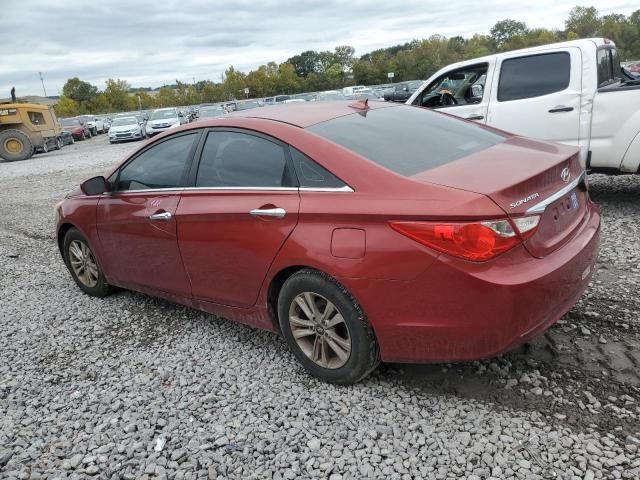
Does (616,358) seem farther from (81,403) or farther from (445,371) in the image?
(81,403)

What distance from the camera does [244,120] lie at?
11.8 ft

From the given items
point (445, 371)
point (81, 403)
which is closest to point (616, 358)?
point (445, 371)

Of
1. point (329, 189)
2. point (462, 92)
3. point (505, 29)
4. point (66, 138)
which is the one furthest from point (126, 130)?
point (505, 29)

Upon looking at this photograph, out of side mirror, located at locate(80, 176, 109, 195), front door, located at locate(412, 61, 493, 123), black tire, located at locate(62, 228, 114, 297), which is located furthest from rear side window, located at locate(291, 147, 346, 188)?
front door, located at locate(412, 61, 493, 123)

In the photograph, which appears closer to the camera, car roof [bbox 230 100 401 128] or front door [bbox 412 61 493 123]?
car roof [bbox 230 100 401 128]

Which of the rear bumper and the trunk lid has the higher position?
the trunk lid

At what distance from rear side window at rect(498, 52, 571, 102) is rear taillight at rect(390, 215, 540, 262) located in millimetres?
4405

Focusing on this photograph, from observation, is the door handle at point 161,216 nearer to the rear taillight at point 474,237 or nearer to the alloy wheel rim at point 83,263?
the alloy wheel rim at point 83,263

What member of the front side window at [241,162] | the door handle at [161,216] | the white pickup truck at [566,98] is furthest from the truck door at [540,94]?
the door handle at [161,216]

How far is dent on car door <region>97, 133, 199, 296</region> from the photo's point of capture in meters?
3.83

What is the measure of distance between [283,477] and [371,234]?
3.98 ft

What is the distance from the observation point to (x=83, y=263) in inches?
198

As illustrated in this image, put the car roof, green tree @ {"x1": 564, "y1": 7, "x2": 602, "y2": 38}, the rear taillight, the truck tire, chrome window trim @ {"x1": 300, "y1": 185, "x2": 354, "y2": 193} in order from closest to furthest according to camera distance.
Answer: the rear taillight → chrome window trim @ {"x1": 300, "y1": 185, "x2": 354, "y2": 193} → the car roof → the truck tire → green tree @ {"x1": 564, "y1": 7, "x2": 602, "y2": 38}

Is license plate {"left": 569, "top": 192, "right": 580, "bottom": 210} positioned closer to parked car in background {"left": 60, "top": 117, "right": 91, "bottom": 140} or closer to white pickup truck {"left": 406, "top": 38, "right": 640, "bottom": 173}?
white pickup truck {"left": 406, "top": 38, "right": 640, "bottom": 173}
